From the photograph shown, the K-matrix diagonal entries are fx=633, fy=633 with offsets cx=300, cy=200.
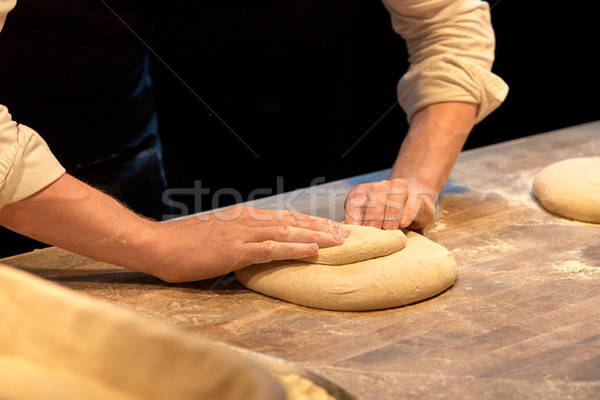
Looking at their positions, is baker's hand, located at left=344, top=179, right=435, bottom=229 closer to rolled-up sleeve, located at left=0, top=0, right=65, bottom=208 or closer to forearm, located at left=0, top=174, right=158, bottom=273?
forearm, located at left=0, top=174, right=158, bottom=273

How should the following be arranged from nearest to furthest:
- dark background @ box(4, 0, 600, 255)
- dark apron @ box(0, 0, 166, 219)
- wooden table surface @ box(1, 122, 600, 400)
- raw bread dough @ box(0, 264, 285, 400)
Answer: raw bread dough @ box(0, 264, 285, 400), wooden table surface @ box(1, 122, 600, 400), dark apron @ box(0, 0, 166, 219), dark background @ box(4, 0, 600, 255)

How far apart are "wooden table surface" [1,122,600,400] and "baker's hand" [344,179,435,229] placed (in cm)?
9

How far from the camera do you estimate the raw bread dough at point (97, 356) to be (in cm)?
76

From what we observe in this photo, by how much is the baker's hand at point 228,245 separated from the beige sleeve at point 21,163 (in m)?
0.28

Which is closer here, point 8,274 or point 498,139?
point 8,274

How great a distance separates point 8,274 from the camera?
2.99ft

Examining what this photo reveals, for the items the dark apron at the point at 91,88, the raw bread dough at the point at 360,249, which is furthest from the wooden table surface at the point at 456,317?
the dark apron at the point at 91,88

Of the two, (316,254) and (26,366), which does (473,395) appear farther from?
(26,366)

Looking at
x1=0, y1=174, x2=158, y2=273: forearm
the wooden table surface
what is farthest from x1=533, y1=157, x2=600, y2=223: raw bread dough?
x1=0, y1=174, x2=158, y2=273: forearm

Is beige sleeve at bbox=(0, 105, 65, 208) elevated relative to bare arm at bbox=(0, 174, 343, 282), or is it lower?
elevated

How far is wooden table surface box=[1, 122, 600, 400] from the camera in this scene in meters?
1.11

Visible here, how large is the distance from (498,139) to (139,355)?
11.1ft

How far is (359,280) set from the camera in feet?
4.53

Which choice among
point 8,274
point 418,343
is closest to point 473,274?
point 418,343
